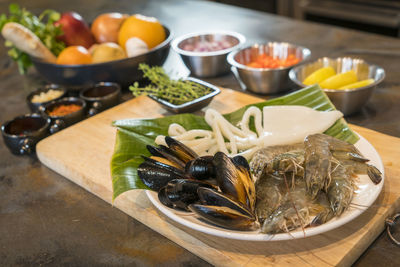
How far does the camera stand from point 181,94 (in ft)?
6.62

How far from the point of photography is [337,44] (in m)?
2.66

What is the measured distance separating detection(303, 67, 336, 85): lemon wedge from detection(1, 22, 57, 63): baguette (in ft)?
4.47

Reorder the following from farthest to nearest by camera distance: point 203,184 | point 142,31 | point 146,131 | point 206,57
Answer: point 142,31 < point 206,57 < point 146,131 < point 203,184

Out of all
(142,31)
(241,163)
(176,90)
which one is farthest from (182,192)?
(142,31)

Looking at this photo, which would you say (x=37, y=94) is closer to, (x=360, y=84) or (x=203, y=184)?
(x=203, y=184)

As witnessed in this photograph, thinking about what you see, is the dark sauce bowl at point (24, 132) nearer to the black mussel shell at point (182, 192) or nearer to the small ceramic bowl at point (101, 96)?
the small ceramic bowl at point (101, 96)

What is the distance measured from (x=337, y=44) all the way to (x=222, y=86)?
829 millimetres

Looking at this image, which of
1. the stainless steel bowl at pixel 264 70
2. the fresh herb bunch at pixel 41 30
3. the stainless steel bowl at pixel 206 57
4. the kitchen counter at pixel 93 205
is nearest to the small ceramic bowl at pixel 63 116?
the kitchen counter at pixel 93 205

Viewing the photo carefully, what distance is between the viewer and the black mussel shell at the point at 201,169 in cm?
131

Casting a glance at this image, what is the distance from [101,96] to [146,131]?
644mm

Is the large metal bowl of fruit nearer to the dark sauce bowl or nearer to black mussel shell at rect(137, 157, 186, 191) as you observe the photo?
the dark sauce bowl

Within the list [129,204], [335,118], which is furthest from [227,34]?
[129,204]

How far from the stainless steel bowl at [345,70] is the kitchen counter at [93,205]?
3.3 inches

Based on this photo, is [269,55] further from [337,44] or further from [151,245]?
[151,245]
